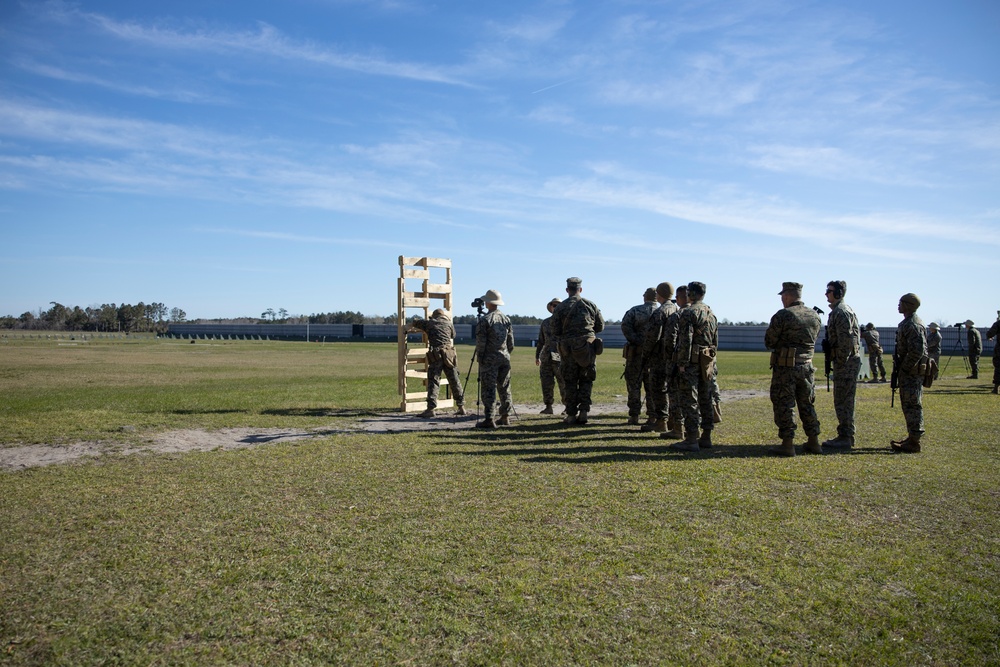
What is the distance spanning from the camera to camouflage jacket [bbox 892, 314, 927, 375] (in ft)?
31.1

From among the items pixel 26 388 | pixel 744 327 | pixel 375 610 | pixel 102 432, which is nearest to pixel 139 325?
pixel 744 327

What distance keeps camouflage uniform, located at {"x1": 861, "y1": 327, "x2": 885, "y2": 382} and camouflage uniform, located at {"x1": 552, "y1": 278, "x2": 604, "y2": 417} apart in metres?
11.1

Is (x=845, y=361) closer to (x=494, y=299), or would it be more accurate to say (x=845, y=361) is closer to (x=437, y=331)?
(x=494, y=299)

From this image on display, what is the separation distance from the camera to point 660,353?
11.2 meters

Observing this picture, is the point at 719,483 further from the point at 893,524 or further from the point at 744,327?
the point at 744,327

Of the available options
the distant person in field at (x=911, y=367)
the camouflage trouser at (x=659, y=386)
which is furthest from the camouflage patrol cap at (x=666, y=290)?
the distant person in field at (x=911, y=367)

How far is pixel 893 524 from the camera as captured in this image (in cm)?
578

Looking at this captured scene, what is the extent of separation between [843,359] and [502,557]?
7112 millimetres

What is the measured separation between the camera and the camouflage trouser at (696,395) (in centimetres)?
943

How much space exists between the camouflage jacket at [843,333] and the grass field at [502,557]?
1.43 meters

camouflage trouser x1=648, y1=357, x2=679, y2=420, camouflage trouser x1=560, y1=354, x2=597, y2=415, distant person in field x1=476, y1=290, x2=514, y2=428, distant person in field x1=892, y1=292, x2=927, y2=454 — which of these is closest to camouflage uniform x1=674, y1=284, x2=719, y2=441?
camouflage trouser x1=648, y1=357, x2=679, y2=420

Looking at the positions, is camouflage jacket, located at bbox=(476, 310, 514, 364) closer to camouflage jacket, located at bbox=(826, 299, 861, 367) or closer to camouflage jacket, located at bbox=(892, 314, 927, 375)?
camouflage jacket, located at bbox=(826, 299, 861, 367)

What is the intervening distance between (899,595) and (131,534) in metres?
5.64

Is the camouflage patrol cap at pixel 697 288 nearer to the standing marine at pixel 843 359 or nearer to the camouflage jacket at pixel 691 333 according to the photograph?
the camouflage jacket at pixel 691 333
